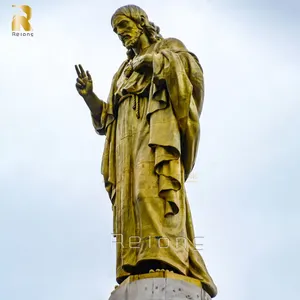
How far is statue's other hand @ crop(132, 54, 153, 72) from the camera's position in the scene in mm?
17656

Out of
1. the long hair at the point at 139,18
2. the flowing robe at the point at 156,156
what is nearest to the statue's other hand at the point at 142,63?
the flowing robe at the point at 156,156

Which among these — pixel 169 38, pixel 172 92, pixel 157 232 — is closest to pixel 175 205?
pixel 157 232

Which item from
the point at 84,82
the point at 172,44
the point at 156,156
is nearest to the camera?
the point at 156,156

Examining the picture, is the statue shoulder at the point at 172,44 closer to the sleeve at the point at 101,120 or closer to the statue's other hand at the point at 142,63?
the statue's other hand at the point at 142,63

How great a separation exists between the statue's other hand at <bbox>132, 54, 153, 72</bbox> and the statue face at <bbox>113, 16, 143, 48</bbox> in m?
0.57

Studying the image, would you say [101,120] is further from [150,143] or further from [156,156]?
[156,156]

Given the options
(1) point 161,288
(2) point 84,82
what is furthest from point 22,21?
(1) point 161,288

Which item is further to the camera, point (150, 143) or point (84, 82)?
point (84, 82)

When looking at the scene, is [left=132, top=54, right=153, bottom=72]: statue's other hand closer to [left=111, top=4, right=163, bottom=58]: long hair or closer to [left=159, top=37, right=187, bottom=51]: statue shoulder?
[left=159, top=37, right=187, bottom=51]: statue shoulder

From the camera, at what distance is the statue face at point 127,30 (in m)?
18.3

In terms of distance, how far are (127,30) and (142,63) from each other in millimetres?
924

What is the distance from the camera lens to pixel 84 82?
18.5 m

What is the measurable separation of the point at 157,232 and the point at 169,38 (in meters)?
3.80

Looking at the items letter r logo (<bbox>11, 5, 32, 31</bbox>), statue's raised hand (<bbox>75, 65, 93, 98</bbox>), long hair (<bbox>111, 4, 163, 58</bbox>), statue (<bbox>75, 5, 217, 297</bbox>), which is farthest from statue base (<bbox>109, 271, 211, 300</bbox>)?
letter r logo (<bbox>11, 5, 32, 31</bbox>)
